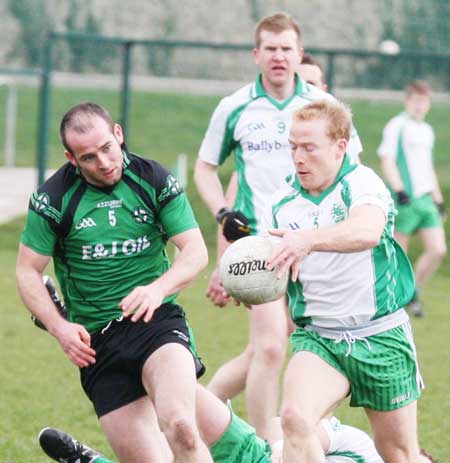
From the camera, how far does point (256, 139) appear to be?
7.15 m

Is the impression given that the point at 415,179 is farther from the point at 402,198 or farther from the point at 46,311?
the point at 46,311

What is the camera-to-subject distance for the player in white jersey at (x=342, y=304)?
516 centimetres

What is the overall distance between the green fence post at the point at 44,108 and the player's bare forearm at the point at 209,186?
Result: 331 inches

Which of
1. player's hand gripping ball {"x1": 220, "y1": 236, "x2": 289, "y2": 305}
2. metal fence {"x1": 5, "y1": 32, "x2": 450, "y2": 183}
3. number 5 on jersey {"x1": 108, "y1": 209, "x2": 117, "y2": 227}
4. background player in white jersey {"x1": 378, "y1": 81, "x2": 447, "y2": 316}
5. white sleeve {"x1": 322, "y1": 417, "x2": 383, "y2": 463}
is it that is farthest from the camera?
Answer: metal fence {"x1": 5, "y1": 32, "x2": 450, "y2": 183}

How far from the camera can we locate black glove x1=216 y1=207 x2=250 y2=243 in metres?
6.77

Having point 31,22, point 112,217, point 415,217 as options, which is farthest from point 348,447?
point 31,22

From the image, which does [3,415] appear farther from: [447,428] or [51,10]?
[51,10]

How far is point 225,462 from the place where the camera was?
18.4ft

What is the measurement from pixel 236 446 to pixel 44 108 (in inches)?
426

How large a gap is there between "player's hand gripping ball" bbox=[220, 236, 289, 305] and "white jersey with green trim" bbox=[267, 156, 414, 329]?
29 centimetres

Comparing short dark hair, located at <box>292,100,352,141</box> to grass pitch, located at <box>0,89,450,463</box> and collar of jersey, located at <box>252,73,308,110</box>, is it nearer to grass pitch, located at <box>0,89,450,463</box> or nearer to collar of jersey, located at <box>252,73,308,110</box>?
collar of jersey, located at <box>252,73,308,110</box>

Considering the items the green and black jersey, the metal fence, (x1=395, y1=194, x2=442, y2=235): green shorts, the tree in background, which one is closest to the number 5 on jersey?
the green and black jersey

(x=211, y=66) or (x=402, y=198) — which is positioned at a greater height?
(x=211, y=66)

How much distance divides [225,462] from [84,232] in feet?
4.02
